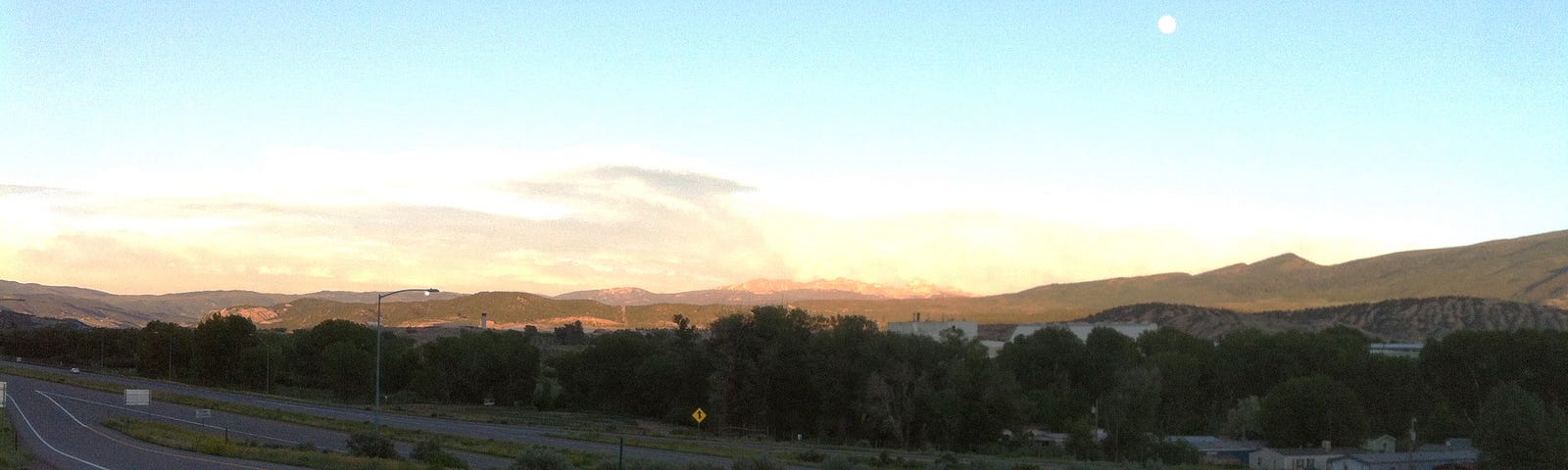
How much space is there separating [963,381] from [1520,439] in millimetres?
30113

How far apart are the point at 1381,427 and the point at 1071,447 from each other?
31962mm

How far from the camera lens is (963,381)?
7719 cm

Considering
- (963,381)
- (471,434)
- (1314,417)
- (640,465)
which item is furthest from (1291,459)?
(640,465)

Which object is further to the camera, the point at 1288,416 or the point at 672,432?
the point at 1288,416

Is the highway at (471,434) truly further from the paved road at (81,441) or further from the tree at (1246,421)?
the tree at (1246,421)

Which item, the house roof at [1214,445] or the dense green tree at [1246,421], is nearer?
the house roof at [1214,445]

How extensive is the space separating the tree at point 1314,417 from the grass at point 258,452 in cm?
6200

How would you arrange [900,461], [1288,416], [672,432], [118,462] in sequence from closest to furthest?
[118,462] → [900,461] → [672,432] → [1288,416]

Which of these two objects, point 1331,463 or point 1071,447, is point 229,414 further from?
point 1331,463

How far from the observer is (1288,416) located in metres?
80.8

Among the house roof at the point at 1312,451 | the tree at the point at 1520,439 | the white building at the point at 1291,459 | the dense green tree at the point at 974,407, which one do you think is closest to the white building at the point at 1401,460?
the white building at the point at 1291,459

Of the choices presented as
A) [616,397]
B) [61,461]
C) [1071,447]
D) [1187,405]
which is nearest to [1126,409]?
[1071,447]

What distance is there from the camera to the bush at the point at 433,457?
128 feet


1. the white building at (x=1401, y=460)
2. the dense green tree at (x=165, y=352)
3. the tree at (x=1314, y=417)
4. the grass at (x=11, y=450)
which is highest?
the dense green tree at (x=165, y=352)
